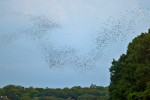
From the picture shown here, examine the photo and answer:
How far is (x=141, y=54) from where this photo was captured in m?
44.2

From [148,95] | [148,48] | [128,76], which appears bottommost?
[148,95]

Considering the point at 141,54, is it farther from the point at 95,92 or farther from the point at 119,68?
the point at 95,92

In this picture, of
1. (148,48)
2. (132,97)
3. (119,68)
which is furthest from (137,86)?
(119,68)

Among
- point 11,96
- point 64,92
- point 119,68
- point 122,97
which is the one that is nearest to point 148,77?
point 122,97

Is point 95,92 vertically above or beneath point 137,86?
above

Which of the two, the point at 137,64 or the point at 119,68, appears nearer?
the point at 137,64

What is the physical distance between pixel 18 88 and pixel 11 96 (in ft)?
68.3

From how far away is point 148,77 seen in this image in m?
42.0

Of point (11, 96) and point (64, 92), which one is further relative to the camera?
point (64, 92)

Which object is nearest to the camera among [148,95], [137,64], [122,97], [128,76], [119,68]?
[148,95]

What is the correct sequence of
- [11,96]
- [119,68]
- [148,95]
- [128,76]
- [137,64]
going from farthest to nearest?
[11,96], [119,68], [128,76], [137,64], [148,95]

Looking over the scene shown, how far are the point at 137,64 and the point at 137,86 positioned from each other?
3053 mm

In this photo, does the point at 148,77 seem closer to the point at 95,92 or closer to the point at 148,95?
the point at 148,95

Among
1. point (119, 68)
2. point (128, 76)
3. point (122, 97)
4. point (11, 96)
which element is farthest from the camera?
point (11, 96)
